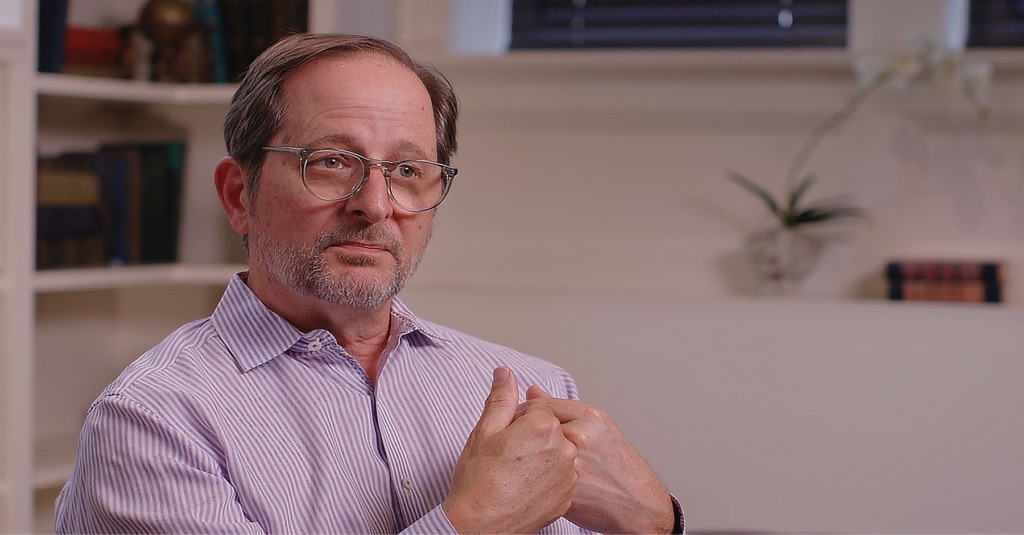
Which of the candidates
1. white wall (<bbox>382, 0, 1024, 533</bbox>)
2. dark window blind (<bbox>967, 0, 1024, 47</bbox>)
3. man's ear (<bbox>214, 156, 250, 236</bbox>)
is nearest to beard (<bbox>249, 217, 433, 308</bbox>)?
man's ear (<bbox>214, 156, 250, 236</bbox>)

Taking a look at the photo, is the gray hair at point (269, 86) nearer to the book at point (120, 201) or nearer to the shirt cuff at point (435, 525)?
the shirt cuff at point (435, 525)

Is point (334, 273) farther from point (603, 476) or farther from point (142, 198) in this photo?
point (142, 198)

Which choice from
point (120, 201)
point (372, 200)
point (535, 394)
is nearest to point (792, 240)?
point (535, 394)

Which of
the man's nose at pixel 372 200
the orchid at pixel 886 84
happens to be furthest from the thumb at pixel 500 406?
the orchid at pixel 886 84

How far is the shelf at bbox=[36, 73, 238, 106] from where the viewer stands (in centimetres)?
236

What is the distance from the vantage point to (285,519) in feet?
3.91

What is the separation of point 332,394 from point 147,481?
249mm

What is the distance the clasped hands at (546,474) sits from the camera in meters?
1.13

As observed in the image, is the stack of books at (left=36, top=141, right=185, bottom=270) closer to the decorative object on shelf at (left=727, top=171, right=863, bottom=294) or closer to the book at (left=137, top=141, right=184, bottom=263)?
→ the book at (left=137, top=141, right=184, bottom=263)

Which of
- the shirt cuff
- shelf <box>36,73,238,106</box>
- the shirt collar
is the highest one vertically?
shelf <box>36,73,238,106</box>

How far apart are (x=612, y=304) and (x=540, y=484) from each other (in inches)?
47.1

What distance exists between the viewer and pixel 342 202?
1.29 metres

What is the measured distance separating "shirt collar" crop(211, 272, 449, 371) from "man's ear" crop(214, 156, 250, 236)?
0.33 feet

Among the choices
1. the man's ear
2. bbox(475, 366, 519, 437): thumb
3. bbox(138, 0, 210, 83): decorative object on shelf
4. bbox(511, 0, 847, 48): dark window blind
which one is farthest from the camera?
bbox(138, 0, 210, 83): decorative object on shelf
